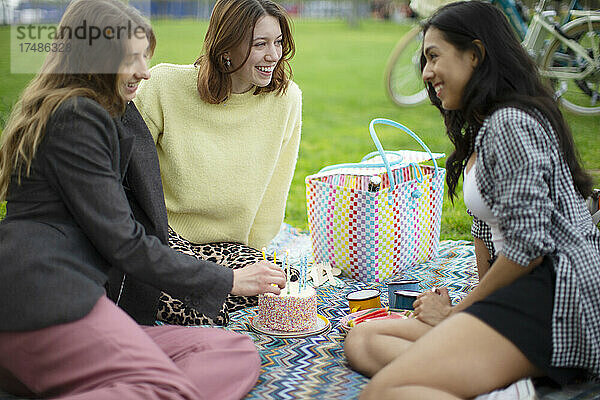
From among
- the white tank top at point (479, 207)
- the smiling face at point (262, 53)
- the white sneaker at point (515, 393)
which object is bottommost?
the white sneaker at point (515, 393)

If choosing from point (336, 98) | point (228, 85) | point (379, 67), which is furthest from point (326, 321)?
point (379, 67)

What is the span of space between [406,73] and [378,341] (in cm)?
492

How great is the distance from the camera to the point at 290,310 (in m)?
2.44

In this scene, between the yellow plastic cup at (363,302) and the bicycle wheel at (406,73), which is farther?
the bicycle wheel at (406,73)

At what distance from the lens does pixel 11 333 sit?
5.65 ft

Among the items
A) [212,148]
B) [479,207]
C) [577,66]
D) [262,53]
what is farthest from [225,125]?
[577,66]

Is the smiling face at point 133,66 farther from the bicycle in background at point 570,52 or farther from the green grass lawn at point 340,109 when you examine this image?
the bicycle in background at point 570,52

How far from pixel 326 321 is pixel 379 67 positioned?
9.29 meters

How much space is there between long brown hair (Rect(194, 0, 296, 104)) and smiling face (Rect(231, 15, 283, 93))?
19mm

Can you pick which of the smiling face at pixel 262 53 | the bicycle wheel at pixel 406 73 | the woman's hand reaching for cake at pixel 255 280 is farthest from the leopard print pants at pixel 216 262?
the bicycle wheel at pixel 406 73

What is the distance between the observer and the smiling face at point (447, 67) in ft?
6.60

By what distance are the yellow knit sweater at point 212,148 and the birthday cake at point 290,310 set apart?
57 cm

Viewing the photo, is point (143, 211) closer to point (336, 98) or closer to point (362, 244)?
point (362, 244)

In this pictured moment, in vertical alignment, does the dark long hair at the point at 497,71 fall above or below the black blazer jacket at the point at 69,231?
above
